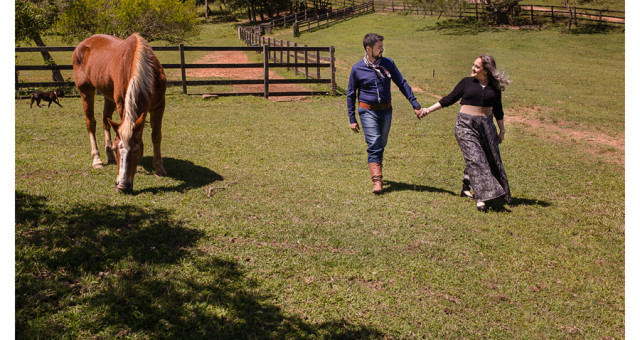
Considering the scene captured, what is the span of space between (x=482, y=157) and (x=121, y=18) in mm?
17339

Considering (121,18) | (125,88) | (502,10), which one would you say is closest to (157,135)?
(125,88)

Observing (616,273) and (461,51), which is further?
(461,51)

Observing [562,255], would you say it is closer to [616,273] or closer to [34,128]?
[616,273]

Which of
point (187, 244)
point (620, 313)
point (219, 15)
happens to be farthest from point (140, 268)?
point (219, 15)

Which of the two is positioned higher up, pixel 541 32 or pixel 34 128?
pixel 541 32

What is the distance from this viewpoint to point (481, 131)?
5605 mm

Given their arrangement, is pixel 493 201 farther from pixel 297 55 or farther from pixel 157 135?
pixel 297 55

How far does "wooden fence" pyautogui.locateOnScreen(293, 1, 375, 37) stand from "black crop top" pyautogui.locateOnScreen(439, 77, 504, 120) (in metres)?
34.9

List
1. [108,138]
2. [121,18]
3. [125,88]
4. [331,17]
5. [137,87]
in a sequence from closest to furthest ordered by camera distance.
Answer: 1. [137,87]
2. [125,88]
3. [108,138]
4. [121,18]
5. [331,17]

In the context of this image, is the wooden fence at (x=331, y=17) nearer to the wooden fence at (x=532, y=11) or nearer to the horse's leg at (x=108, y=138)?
the wooden fence at (x=532, y=11)

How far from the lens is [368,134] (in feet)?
20.2

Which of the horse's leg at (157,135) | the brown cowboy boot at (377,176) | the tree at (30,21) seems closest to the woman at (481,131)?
the brown cowboy boot at (377,176)

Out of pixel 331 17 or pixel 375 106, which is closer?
pixel 375 106

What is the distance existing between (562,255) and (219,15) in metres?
62.3
